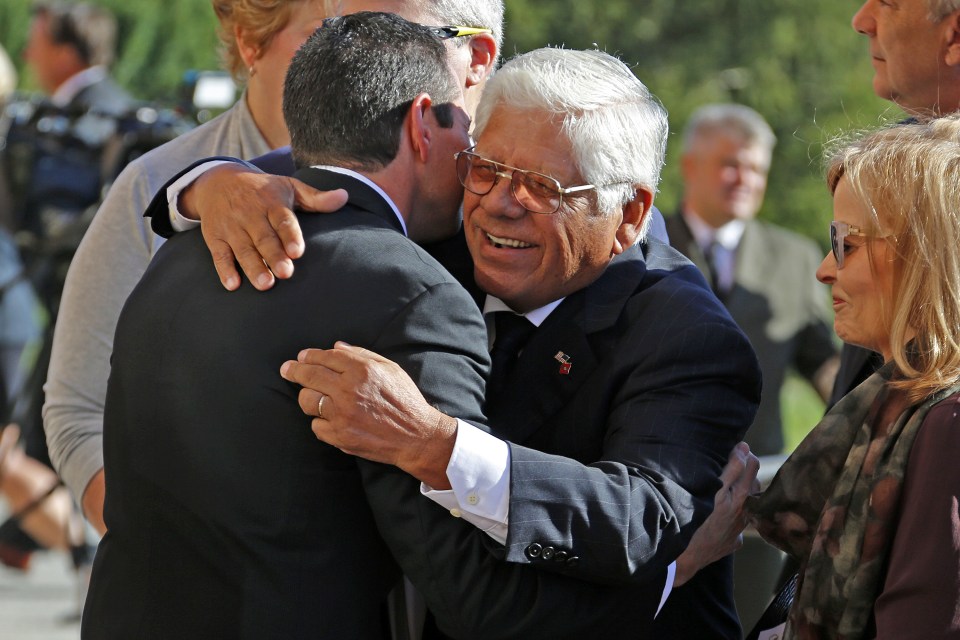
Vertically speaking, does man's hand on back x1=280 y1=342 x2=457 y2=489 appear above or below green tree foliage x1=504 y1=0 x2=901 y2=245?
above

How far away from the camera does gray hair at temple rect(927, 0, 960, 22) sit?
2.87m

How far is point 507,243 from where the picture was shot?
2.49 metres

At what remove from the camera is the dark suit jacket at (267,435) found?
79.8 inches

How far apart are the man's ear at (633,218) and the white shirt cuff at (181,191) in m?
0.80

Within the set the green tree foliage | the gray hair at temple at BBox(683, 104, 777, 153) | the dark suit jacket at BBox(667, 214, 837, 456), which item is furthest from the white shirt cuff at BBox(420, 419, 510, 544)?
the green tree foliage

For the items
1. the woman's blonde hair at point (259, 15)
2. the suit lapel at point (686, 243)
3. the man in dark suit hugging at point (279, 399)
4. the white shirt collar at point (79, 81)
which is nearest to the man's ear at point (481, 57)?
the woman's blonde hair at point (259, 15)

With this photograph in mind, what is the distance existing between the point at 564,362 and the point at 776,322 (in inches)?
151

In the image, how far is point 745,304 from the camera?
6109 millimetres

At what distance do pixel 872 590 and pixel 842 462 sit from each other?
0.25 meters

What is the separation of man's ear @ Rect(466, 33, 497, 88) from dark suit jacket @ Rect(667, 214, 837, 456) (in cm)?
330

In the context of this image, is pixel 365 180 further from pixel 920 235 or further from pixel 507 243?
pixel 920 235

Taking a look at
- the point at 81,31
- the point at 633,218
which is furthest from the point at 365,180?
the point at 81,31

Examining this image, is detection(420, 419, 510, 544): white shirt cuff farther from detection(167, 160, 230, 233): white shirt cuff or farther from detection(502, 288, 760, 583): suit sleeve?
detection(167, 160, 230, 233): white shirt cuff

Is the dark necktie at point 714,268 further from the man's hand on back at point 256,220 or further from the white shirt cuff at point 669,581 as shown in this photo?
the man's hand on back at point 256,220
